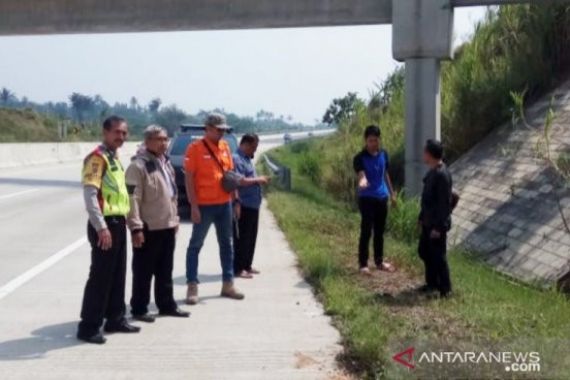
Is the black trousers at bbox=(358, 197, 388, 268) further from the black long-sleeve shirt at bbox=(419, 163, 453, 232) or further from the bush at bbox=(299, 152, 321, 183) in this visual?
the bush at bbox=(299, 152, 321, 183)

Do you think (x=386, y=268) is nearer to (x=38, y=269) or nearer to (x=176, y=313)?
(x=176, y=313)

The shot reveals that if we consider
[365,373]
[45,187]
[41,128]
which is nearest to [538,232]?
[365,373]

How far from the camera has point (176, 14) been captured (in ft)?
76.5

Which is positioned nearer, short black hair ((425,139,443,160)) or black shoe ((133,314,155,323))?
black shoe ((133,314,155,323))

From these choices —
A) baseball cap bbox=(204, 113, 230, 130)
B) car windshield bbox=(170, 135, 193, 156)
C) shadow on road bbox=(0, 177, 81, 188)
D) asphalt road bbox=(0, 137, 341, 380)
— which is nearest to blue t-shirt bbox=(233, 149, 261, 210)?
asphalt road bbox=(0, 137, 341, 380)

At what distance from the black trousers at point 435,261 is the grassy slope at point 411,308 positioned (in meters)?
0.19

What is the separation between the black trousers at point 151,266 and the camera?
302 inches

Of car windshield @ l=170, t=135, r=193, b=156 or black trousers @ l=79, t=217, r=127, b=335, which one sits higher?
car windshield @ l=170, t=135, r=193, b=156

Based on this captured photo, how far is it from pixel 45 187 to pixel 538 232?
17831mm

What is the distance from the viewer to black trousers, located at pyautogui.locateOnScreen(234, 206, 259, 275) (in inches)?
395

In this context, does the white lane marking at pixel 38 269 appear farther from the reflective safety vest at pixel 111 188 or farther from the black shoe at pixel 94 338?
the reflective safety vest at pixel 111 188

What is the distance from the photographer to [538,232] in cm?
1136

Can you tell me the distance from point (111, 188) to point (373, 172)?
3565 mm

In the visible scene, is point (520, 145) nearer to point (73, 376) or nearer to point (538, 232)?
point (538, 232)
